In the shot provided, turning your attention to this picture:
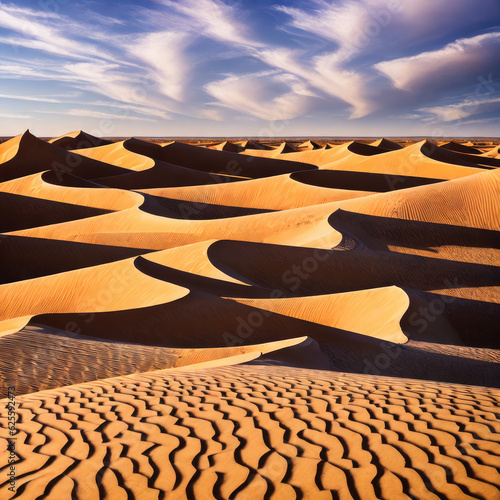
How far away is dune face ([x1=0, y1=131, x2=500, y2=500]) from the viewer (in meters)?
2.57

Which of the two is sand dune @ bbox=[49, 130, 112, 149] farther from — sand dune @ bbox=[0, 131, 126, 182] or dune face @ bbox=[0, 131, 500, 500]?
dune face @ bbox=[0, 131, 500, 500]

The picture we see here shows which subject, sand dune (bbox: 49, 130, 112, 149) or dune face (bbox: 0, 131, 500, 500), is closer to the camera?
dune face (bbox: 0, 131, 500, 500)

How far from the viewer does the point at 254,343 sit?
970 cm

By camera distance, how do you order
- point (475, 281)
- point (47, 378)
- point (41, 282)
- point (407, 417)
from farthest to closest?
1. point (475, 281)
2. point (41, 282)
3. point (47, 378)
4. point (407, 417)

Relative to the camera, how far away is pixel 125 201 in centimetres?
2573

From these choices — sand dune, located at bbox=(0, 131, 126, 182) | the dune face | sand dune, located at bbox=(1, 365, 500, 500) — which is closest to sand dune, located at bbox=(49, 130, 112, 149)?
sand dune, located at bbox=(0, 131, 126, 182)

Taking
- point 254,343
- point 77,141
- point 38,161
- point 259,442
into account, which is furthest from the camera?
point 77,141

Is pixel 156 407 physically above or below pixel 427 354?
above

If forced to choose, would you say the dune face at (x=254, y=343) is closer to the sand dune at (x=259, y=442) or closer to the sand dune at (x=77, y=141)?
the sand dune at (x=259, y=442)


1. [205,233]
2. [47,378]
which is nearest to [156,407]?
[47,378]

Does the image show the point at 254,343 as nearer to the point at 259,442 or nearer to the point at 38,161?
the point at 259,442

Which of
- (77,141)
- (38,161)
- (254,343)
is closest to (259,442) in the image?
(254,343)

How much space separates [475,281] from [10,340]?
13.5 meters

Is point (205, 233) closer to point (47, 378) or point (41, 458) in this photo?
point (47, 378)
